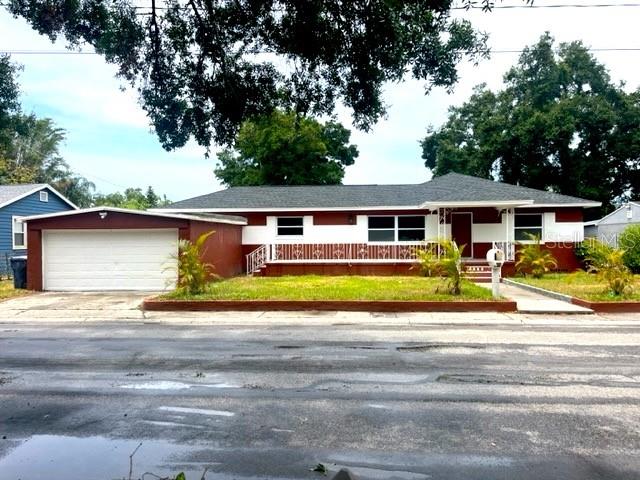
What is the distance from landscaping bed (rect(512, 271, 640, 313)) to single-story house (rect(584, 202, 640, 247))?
5.37 metres

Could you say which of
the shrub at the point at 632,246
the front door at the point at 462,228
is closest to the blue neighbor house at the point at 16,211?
the front door at the point at 462,228

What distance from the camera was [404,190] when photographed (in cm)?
2417

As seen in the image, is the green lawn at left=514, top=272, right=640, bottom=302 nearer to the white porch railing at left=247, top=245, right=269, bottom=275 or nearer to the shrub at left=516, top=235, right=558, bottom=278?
the shrub at left=516, top=235, right=558, bottom=278

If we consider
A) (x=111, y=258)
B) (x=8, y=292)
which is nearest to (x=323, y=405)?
(x=111, y=258)

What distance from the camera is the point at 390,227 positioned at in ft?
71.2

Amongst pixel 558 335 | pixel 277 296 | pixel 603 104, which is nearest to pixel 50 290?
pixel 277 296

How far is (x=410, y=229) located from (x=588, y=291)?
Result: 28.4 ft

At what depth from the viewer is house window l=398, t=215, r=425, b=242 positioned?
21641 mm

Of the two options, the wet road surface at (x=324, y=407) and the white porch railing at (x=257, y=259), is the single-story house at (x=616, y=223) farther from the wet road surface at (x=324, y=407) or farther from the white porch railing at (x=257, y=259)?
the wet road surface at (x=324, y=407)

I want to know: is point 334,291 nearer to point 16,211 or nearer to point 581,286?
point 581,286

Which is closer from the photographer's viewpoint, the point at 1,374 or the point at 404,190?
the point at 1,374

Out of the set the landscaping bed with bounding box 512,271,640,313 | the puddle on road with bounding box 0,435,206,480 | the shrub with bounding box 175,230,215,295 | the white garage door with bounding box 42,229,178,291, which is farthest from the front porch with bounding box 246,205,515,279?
the puddle on road with bounding box 0,435,206,480

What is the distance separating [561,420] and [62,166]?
181 ft

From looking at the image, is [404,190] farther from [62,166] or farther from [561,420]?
[62,166]
